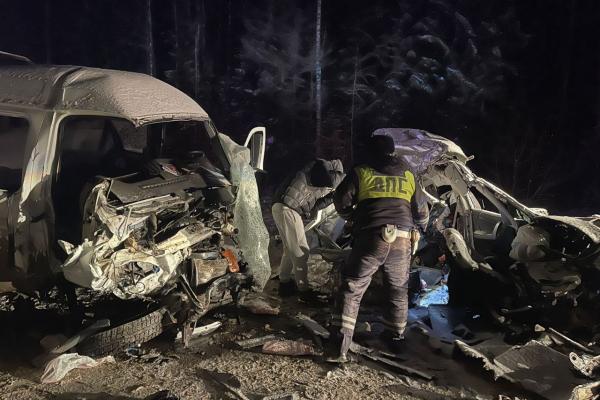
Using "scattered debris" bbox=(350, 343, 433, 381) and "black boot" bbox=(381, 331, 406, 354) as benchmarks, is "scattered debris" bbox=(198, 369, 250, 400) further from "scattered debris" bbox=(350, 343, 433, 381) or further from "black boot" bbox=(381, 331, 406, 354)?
"black boot" bbox=(381, 331, 406, 354)

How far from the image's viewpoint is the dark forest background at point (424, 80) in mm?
13031

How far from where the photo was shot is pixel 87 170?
4.88m

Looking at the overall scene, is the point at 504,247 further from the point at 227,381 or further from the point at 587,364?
the point at 227,381

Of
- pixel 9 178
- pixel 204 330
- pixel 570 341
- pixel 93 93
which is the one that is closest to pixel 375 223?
pixel 204 330

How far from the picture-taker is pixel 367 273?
425 cm

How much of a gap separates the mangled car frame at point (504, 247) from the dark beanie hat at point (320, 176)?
37.1 inches

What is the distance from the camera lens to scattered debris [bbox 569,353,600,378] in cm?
376

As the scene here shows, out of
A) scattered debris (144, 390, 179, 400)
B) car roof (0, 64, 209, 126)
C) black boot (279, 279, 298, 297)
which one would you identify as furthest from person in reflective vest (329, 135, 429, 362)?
car roof (0, 64, 209, 126)

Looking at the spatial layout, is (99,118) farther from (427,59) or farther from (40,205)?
(427,59)

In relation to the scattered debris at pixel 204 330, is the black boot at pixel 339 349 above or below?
above

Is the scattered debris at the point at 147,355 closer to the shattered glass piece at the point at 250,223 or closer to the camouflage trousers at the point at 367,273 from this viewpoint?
the shattered glass piece at the point at 250,223

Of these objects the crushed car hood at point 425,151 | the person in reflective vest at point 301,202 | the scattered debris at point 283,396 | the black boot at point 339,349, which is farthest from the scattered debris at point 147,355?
the crushed car hood at point 425,151

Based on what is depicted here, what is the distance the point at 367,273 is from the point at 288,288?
5.43 ft

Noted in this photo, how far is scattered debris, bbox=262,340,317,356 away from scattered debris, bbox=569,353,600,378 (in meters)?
1.97
